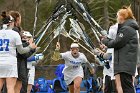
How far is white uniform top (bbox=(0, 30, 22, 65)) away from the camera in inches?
329

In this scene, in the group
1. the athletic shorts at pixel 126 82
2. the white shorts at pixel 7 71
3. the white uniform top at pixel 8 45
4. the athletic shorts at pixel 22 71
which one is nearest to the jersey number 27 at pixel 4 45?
the white uniform top at pixel 8 45

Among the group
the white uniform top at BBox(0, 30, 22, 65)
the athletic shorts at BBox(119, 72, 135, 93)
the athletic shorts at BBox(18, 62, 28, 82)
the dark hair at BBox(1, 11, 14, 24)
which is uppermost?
the dark hair at BBox(1, 11, 14, 24)

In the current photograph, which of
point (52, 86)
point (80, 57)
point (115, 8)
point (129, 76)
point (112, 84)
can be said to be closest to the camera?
point (129, 76)

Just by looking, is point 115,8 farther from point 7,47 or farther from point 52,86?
point 7,47

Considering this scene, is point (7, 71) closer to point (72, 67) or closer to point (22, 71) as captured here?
point (22, 71)

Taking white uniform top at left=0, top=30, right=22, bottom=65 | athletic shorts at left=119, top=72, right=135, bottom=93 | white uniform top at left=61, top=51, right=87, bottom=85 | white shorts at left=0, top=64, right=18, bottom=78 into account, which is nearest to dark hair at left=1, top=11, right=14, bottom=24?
white uniform top at left=0, top=30, right=22, bottom=65

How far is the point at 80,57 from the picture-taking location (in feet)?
40.0

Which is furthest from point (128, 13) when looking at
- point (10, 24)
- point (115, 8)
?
point (115, 8)

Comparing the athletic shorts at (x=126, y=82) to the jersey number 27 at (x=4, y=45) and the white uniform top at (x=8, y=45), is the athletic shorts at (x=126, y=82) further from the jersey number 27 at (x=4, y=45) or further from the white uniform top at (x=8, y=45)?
the jersey number 27 at (x=4, y=45)

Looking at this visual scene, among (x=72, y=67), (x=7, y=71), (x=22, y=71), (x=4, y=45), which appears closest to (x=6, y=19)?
(x=4, y=45)

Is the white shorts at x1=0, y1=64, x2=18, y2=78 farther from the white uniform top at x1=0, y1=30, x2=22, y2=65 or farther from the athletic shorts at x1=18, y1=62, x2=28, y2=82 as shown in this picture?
the athletic shorts at x1=18, y1=62, x2=28, y2=82

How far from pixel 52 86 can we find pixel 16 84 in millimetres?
5588

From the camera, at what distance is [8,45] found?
838 cm

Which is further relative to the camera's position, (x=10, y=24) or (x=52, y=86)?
(x=52, y=86)
